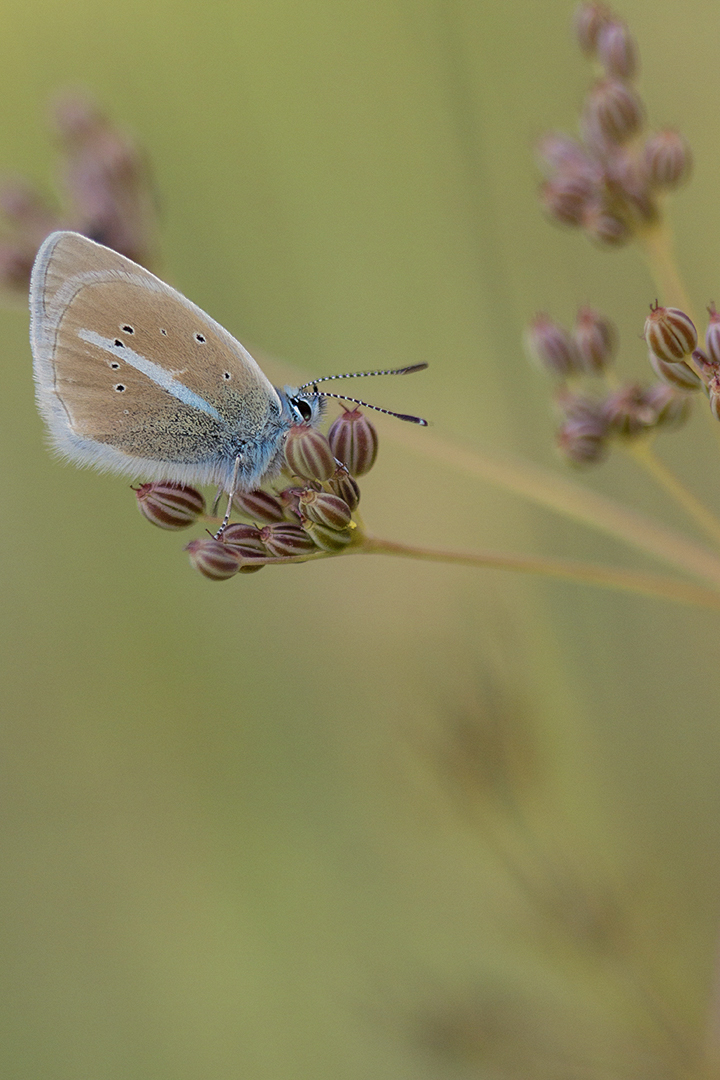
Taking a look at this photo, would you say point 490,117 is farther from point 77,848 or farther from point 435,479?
point 77,848

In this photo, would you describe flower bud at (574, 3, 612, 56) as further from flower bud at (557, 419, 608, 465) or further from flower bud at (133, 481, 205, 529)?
flower bud at (133, 481, 205, 529)

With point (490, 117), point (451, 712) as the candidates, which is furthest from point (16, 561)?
point (490, 117)

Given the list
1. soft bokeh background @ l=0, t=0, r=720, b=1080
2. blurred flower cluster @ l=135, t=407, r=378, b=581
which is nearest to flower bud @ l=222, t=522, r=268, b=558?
blurred flower cluster @ l=135, t=407, r=378, b=581

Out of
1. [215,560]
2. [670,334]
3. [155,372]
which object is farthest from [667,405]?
[155,372]

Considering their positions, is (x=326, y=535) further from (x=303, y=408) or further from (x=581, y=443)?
(x=303, y=408)

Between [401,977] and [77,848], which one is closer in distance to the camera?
[401,977]

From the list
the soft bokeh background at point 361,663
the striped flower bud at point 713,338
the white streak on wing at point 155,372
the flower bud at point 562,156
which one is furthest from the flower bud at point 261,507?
the flower bud at point 562,156

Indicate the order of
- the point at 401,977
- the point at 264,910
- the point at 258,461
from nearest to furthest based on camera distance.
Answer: the point at 258,461 → the point at 401,977 → the point at 264,910
